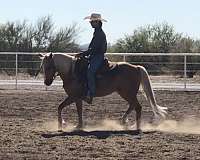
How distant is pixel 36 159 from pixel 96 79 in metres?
3.91

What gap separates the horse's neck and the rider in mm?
311

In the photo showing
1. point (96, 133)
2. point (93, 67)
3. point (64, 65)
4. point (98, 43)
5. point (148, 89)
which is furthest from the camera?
point (148, 89)

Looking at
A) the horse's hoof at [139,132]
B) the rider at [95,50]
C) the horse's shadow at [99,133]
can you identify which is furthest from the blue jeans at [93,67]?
the horse's hoof at [139,132]

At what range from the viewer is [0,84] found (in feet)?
77.0

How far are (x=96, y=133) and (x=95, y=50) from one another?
5.66 feet

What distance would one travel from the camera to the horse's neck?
37.8 feet

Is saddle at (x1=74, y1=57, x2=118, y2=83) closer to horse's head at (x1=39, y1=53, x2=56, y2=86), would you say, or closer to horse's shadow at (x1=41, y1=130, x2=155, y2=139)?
horse's head at (x1=39, y1=53, x2=56, y2=86)

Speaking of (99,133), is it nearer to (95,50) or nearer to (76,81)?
(76,81)

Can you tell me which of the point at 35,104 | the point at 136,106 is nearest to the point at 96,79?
the point at 136,106

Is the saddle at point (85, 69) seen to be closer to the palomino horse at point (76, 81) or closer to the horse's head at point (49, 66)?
the palomino horse at point (76, 81)

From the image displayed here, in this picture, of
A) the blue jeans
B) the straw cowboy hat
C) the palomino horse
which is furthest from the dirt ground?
the straw cowboy hat

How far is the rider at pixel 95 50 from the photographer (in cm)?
1131

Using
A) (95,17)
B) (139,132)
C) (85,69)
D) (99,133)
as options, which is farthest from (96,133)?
(95,17)

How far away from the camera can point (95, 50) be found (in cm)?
1138
